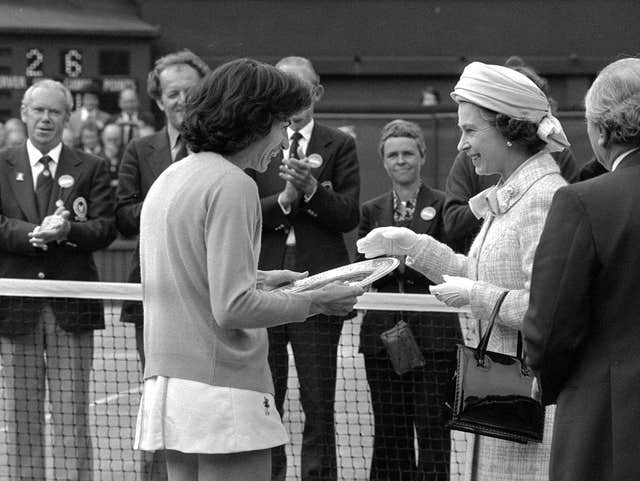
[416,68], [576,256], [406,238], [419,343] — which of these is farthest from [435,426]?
[416,68]

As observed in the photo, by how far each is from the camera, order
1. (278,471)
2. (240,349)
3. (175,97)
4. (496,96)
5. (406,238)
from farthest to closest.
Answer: (175,97), (278,471), (406,238), (496,96), (240,349)

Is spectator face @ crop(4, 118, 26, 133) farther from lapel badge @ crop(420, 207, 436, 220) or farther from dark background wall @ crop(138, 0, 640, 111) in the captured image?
lapel badge @ crop(420, 207, 436, 220)

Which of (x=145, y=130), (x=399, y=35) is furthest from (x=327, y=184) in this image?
(x=399, y=35)

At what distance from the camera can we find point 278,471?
21.6 ft

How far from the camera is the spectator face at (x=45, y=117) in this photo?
23.7 ft

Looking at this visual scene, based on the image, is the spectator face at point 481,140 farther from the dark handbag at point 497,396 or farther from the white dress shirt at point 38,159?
the white dress shirt at point 38,159

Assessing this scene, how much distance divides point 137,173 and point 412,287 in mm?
1721

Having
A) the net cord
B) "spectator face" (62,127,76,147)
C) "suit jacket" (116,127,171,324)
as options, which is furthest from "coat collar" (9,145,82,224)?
"spectator face" (62,127,76,147)

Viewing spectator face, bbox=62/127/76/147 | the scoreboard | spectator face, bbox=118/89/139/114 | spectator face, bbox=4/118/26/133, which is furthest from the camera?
the scoreboard

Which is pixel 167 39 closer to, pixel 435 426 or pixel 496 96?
pixel 435 426

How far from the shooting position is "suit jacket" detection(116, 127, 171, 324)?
6.94m

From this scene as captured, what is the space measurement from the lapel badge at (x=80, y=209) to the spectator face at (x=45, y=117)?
16.2 inches

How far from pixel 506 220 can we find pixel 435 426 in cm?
247

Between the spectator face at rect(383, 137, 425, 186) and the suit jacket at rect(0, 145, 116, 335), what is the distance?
1710 mm
